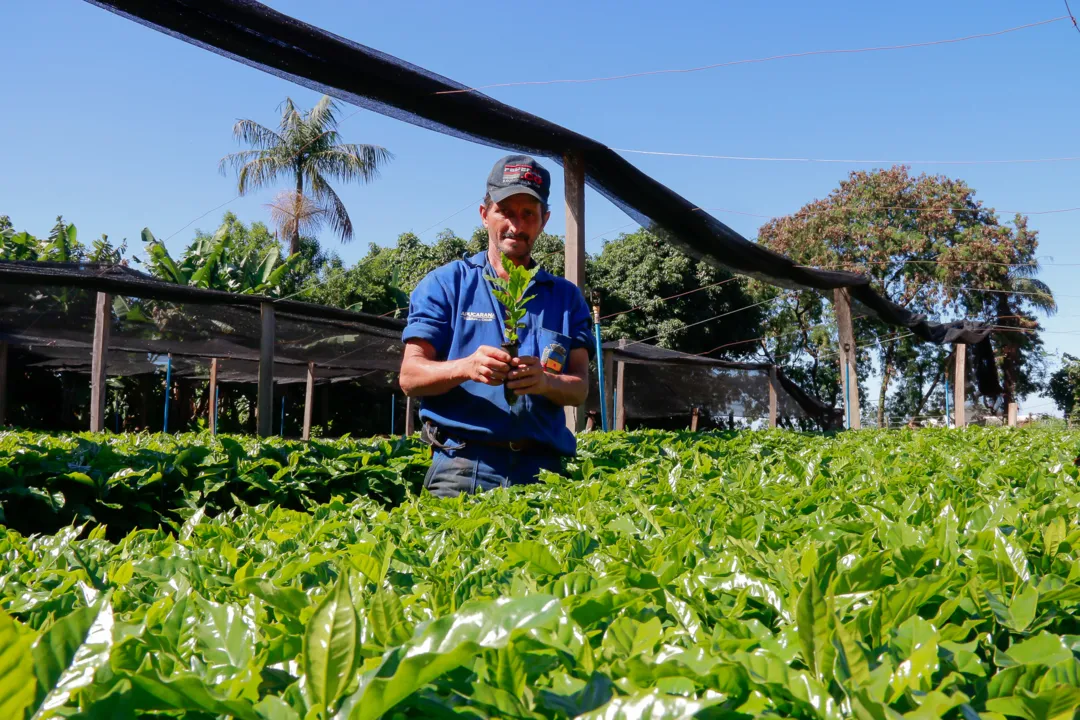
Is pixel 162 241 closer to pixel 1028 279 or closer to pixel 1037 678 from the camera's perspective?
pixel 1037 678

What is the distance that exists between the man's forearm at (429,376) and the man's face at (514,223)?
0.59 meters

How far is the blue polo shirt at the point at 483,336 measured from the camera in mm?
3299

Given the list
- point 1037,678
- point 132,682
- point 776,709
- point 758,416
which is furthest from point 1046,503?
point 758,416

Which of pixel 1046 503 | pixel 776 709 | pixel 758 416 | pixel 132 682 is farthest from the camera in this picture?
pixel 758 416

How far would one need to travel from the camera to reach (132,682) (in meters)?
0.77

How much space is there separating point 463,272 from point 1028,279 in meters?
36.7

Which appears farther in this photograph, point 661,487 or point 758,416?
point 758,416

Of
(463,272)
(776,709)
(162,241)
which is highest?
(162,241)

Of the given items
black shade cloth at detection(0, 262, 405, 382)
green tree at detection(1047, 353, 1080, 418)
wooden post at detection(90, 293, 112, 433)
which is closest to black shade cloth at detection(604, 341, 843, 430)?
black shade cloth at detection(0, 262, 405, 382)

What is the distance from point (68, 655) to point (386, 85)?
6.33 meters

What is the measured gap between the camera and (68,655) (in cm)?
76

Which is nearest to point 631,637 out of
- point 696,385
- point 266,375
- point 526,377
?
point 526,377

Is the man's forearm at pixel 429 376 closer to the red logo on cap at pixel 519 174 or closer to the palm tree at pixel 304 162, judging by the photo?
the red logo on cap at pixel 519 174

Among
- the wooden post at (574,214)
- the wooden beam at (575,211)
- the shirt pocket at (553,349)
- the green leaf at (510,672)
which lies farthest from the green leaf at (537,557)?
the wooden beam at (575,211)
